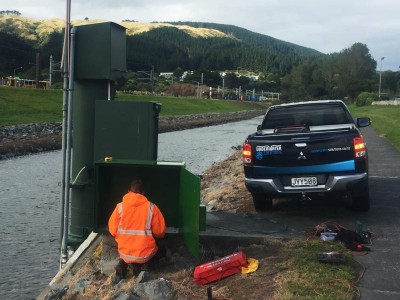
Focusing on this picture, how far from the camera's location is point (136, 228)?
6.73 metres

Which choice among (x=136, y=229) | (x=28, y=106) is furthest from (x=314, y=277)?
(x=28, y=106)

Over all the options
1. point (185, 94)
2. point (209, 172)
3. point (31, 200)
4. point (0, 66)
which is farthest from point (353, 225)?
point (185, 94)

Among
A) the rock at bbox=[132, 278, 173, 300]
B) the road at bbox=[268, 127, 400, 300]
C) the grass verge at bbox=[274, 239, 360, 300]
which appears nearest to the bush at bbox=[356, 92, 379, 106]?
the road at bbox=[268, 127, 400, 300]

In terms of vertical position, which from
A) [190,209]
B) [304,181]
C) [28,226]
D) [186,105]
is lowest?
[28,226]

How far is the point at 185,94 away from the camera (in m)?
141

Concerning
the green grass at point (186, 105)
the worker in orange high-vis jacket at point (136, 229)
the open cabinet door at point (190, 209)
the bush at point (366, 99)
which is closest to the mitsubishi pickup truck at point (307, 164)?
the open cabinet door at point (190, 209)

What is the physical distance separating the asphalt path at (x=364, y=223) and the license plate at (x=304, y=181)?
2.12 feet

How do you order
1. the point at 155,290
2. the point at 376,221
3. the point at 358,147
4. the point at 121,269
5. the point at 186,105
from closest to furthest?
the point at 155,290 < the point at 121,269 < the point at 358,147 < the point at 376,221 < the point at 186,105

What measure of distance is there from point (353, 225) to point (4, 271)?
5603mm

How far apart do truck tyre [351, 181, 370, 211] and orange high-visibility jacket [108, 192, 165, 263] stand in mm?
3561

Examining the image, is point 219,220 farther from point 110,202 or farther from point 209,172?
point 209,172

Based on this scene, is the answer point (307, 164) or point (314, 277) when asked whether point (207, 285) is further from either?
point (307, 164)

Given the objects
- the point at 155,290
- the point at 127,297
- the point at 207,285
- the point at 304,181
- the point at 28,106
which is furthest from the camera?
the point at 28,106

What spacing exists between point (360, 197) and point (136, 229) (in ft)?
14.2
